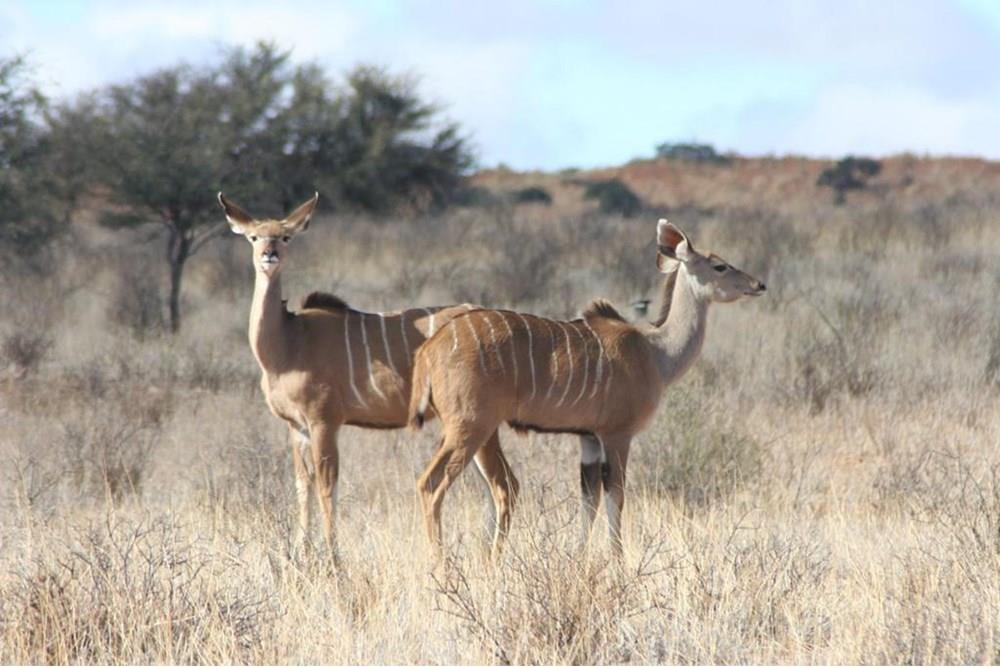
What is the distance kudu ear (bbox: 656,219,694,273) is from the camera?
863cm

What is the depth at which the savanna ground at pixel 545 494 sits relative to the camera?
5.83 m

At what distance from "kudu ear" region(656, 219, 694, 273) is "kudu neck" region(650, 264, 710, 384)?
0.18ft

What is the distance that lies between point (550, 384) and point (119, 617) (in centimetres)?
257

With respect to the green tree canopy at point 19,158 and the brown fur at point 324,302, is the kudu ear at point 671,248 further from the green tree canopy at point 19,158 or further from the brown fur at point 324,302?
the green tree canopy at point 19,158

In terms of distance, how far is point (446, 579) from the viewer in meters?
6.29

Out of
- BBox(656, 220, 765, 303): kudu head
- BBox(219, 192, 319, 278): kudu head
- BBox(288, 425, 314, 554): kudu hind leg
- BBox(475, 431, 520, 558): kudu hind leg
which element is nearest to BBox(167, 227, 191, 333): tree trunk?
BBox(219, 192, 319, 278): kudu head

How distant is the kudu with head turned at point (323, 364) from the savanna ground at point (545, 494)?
31 centimetres

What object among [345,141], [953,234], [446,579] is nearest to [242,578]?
[446,579]

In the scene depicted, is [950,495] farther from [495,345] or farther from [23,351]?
[23,351]

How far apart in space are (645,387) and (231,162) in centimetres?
1398

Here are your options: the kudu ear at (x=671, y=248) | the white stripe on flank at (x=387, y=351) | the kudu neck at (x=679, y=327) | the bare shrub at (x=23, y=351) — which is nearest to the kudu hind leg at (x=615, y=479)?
the kudu neck at (x=679, y=327)

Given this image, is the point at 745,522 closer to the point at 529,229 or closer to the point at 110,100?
the point at 110,100

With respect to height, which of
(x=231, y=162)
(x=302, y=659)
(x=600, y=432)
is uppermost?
(x=231, y=162)

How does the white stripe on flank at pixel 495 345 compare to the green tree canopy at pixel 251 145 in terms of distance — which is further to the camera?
the green tree canopy at pixel 251 145
